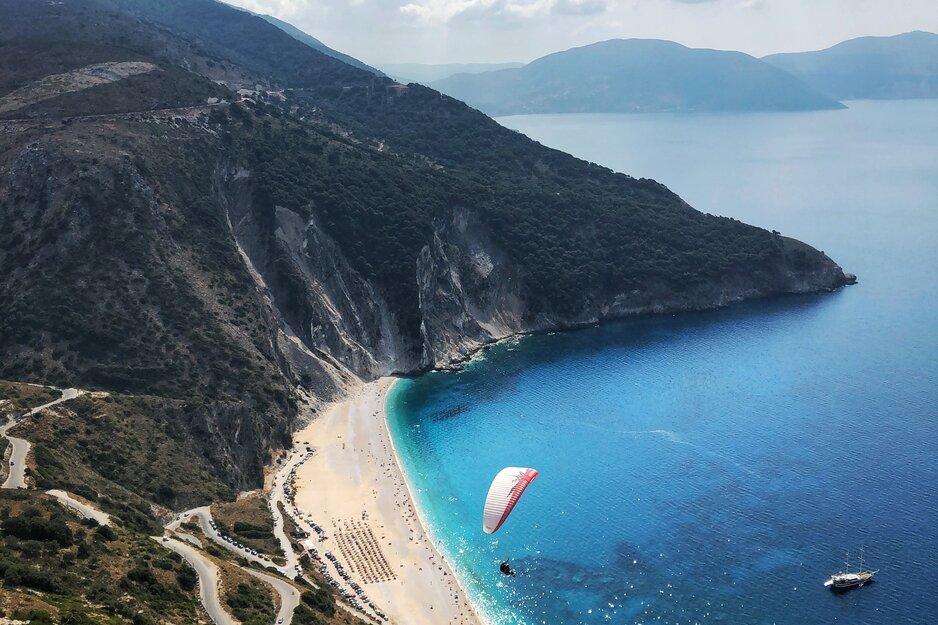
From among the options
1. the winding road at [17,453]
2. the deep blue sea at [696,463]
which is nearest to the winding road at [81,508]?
the winding road at [17,453]

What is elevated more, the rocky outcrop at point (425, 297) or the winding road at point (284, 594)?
the rocky outcrop at point (425, 297)

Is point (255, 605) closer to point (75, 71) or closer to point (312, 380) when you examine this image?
point (312, 380)

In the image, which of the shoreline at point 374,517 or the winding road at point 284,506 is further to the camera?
the winding road at point 284,506

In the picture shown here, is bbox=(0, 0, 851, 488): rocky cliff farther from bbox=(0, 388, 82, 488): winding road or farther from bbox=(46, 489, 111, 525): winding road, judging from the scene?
bbox=(46, 489, 111, 525): winding road

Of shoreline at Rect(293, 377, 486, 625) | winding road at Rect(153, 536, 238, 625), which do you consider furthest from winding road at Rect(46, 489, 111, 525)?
shoreline at Rect(293, 377, 486, 625)

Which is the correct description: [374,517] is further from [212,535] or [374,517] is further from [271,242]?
[271,242]

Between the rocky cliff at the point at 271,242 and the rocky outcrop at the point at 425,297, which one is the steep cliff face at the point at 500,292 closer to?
the rocky outcrop at the point at 425,297

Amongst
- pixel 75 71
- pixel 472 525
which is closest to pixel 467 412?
pixel 472 525
